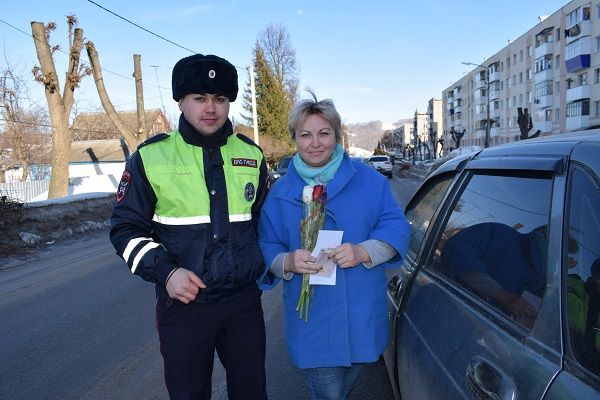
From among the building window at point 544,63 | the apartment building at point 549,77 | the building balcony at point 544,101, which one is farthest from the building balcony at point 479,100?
the building balcony at point 544,101

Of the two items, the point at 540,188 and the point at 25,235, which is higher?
the point at 540,188

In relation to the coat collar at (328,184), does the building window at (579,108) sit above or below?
above

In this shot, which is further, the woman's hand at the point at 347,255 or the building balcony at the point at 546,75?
the building balcony at the point at 546,75

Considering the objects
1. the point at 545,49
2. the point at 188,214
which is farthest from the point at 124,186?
the point at 545,49

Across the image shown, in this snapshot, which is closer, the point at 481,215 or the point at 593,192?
the point at 593,192

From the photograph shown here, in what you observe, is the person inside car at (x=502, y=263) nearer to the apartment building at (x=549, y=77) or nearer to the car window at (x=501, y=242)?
the car window at (x=501, y=242)

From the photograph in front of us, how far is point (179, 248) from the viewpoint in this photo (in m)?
2.04

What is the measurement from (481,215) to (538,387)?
0.88 m

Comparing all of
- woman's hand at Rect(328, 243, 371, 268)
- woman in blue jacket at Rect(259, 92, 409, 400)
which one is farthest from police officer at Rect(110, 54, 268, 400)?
woman's hand at Rect(328, 243, 371, 268)

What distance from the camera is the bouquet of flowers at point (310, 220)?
6.68 ft

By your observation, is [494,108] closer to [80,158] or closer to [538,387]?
[80,158]

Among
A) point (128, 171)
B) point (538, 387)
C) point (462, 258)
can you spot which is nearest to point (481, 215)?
point (462, 258)

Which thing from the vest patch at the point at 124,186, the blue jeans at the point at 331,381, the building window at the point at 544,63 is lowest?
the blue jeans at the point at 331,381

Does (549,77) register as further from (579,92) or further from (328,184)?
(328,184)
